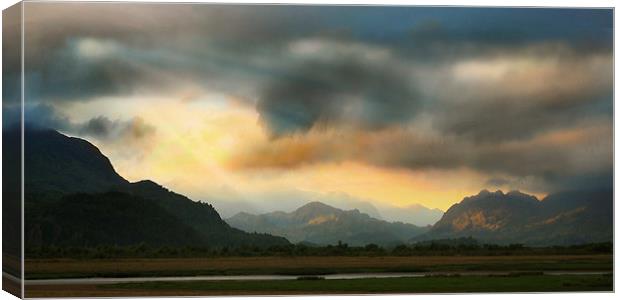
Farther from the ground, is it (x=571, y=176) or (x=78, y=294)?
(x=571, y=176)

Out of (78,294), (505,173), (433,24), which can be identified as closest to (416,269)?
(505,173)

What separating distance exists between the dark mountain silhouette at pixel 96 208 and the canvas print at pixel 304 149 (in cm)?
2

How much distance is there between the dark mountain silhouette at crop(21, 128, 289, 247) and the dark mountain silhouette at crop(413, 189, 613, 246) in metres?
2.20

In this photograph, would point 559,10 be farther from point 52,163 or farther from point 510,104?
point 52,163

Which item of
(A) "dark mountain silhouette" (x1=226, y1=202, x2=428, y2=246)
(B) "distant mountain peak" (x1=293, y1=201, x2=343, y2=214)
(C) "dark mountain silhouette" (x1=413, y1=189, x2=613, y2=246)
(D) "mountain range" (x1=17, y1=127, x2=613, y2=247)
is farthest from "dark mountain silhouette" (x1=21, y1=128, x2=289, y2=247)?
(C) "dark mountain silhouette" (x1=413, y1=189, x2=613, y2=246)

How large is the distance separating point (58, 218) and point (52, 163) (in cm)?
60

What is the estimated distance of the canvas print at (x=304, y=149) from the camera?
599 inches

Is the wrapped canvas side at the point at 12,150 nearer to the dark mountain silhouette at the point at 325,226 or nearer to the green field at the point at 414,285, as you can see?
the green field at the point at 414,285

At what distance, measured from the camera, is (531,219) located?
638 inches

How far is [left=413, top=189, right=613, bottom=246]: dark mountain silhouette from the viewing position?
16.0 m

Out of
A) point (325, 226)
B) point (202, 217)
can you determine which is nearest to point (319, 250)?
point (325, 226)

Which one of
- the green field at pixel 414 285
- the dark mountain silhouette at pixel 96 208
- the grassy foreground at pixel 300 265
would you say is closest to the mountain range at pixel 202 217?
the dark mountain silhouette at pixel 96 208

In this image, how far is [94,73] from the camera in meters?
15.2

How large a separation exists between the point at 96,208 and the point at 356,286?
3.03 metres
